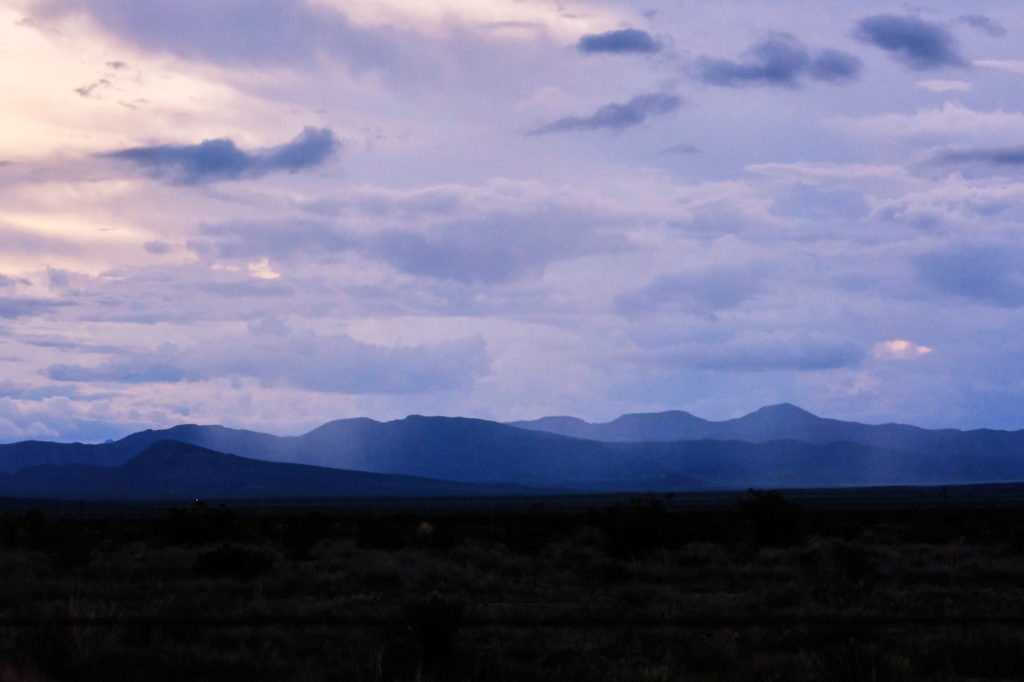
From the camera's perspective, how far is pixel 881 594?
910 inches

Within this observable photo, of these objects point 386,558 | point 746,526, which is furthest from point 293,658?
point 746,526

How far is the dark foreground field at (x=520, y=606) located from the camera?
46.9 ft

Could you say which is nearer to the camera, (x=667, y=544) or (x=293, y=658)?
(x=293, y=658)

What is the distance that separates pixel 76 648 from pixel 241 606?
22.7 feet

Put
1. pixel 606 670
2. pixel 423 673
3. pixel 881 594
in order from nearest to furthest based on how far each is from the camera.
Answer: pixel 423 673, pixel 606 670, pixel 881 594

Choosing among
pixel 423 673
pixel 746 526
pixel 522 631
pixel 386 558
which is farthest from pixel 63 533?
pixel 746 526

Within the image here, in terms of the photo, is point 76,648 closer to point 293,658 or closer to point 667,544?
point 293,658

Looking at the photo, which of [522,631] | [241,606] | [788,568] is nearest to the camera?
[522,631]

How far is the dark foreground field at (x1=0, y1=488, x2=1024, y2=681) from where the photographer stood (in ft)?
46.9

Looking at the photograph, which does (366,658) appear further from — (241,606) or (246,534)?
(246,534)

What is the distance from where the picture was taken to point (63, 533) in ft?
105

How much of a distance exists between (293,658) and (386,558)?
15583mm

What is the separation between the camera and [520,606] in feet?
75.8

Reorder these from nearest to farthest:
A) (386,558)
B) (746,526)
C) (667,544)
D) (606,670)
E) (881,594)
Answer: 1. (606,670)
2. (881,594)
3. (386,558)
4. (667,544)
5. (746,526)
